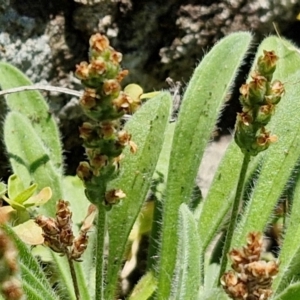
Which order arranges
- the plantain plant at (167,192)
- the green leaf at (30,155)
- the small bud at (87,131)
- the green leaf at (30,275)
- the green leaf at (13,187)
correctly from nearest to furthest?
the small bud at (87,131) → the green leaf at (30,275) → the plantain plant at (167,192) → the green leaf at (13,187) → the green leaf at (30,155)

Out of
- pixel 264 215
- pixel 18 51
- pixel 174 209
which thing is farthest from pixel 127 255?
pixel 18 51

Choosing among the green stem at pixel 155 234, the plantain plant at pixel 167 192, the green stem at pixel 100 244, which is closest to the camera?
the green stem at pixel 100 244

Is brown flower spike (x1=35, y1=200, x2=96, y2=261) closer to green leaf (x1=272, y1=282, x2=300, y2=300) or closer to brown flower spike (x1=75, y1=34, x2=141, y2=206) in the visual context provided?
brown flower spike (x1=75, y1=34, x2=141, y2=206)

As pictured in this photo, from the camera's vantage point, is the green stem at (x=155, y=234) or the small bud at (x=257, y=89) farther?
the green stem at (x=155, y=234)

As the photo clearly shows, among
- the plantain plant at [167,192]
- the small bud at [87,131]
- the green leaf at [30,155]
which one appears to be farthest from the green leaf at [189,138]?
the small bud at [87,131]

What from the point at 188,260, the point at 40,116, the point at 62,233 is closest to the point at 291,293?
the point at 188,260

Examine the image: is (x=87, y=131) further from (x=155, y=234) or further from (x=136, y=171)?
(x=155, y=234)

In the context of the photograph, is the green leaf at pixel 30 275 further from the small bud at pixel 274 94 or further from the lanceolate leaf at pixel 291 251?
the small bud at pixel 274 94
